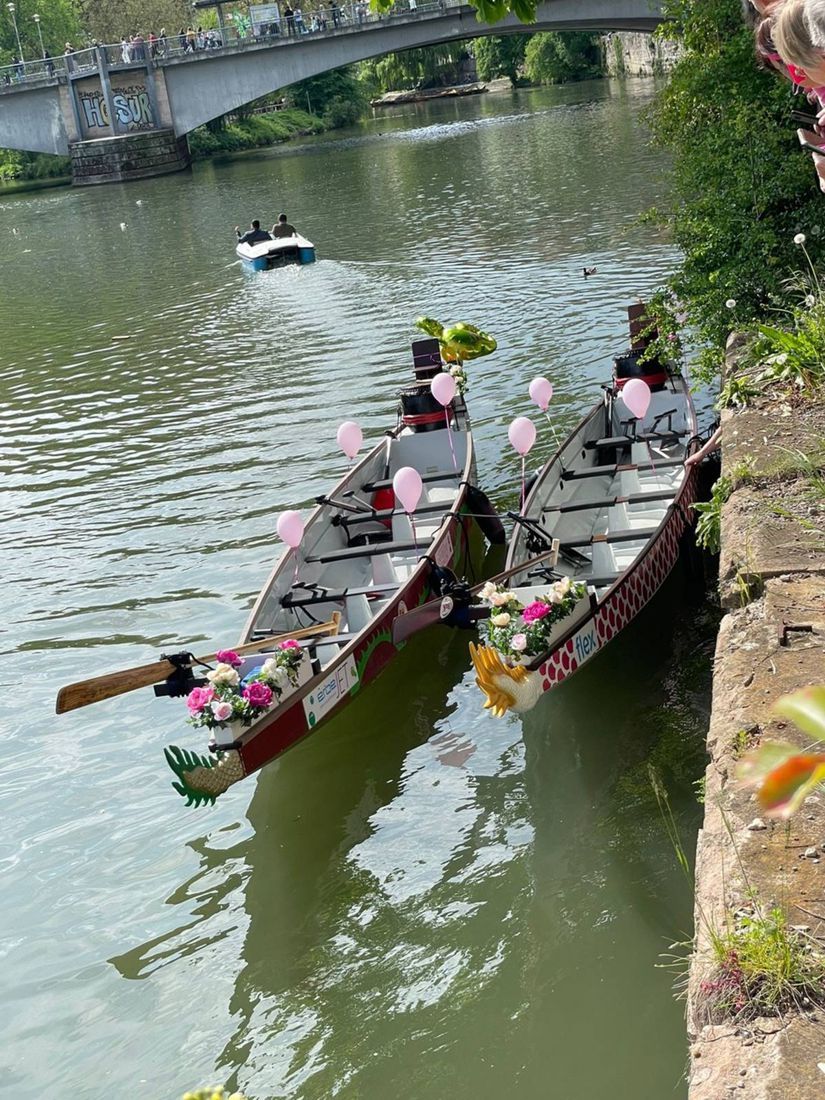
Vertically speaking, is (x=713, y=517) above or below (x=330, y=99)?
below

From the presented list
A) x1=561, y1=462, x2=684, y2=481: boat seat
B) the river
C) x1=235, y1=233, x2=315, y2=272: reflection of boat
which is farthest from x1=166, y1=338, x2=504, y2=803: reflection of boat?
x1=235, y1=233, x2=315, y2=272: reflection of boat

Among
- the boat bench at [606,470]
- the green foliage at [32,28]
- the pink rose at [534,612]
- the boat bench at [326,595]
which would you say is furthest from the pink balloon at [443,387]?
the green foliage at [32,28]

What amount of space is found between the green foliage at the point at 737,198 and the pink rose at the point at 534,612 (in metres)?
3.96

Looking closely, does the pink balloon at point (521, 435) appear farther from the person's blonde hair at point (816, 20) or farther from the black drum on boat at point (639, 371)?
the person's blonde hair at point (816, 20)

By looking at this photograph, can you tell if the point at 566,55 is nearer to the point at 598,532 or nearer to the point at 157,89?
the point at 157,89

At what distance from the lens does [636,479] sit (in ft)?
Answer: 39.1

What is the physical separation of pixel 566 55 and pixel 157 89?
25165mm

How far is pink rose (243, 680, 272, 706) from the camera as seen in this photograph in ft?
26.5

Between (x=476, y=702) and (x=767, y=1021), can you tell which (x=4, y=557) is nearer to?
(x=476, y=702)

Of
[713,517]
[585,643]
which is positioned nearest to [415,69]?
[585,643]

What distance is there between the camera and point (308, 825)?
8.55 metres

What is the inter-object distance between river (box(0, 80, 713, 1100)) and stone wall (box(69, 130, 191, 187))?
40.9 m

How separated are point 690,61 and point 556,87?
203 feet

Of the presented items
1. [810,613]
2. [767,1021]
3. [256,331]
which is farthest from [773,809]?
[256,331]
